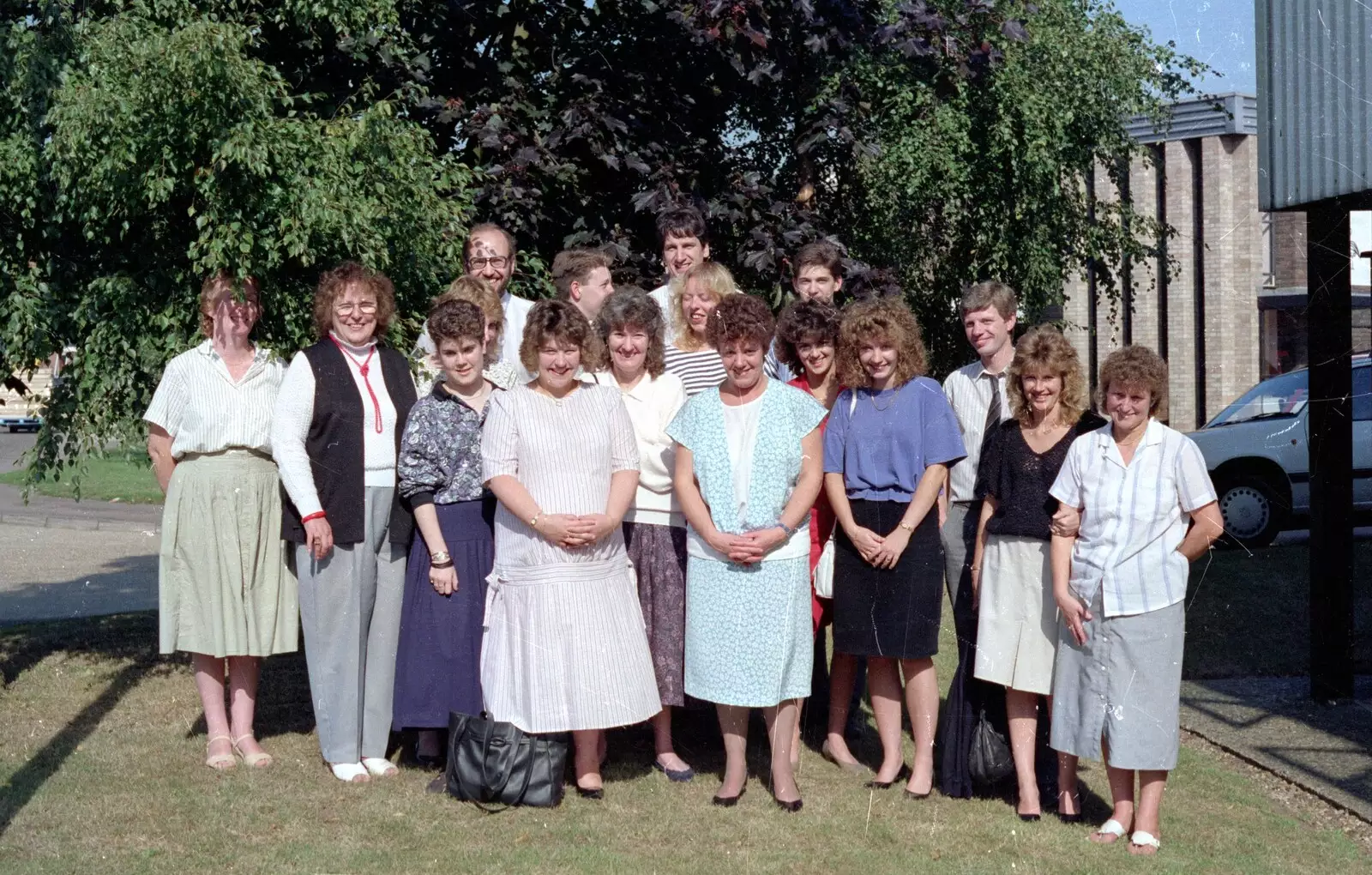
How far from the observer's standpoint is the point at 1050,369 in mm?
5289

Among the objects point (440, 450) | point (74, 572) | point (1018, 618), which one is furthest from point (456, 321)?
point (74, 572)

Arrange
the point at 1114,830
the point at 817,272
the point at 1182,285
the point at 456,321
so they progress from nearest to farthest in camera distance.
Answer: the point at 1114,830 < the point at 456,321 < the point at 817,272 < the point at 1182,285

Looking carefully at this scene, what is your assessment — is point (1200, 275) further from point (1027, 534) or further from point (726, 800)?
point (726, 800)

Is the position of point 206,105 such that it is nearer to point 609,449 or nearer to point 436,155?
point 436,155

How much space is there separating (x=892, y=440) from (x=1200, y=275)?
635 inches

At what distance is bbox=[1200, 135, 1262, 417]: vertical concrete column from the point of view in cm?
1683

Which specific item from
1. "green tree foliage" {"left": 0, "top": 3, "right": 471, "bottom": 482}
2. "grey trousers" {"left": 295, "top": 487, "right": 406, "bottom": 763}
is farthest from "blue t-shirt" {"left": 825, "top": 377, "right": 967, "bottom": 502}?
"green tree foliage" {"left": 0, "top": 3, "right": 471, "bottom": 482}

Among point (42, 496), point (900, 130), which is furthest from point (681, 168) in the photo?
point (42, 496)

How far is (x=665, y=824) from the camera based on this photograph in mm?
5336

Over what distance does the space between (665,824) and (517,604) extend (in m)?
0.98

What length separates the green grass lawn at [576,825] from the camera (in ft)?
16.1

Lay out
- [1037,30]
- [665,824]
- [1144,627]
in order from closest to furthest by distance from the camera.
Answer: [1144,627]
[665,824]
[1037,30]

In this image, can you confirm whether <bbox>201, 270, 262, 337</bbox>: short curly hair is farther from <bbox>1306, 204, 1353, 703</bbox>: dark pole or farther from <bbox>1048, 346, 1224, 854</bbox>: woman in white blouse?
<bbox>1306, 204, 1353, 703</bbox>: dark pole

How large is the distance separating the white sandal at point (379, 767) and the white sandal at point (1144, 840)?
9.50 ft
